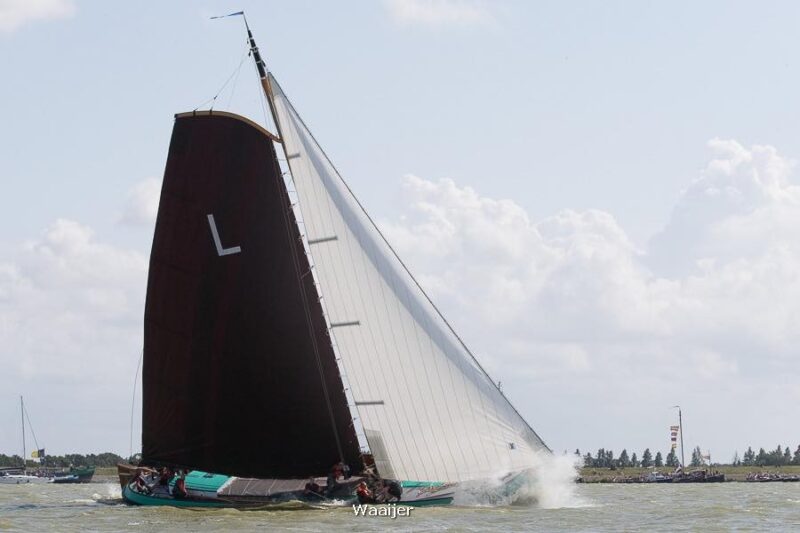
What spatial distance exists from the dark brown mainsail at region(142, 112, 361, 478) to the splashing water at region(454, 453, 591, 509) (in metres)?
5.21

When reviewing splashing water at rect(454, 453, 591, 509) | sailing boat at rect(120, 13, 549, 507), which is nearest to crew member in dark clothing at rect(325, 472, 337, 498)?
sailing boat at rect(120, 13, 549, 507)

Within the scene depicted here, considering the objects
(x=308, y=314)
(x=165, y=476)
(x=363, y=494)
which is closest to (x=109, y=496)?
(x=165, y=476)

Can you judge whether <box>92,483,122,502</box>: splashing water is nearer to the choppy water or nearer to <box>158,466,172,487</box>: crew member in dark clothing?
the choppy water

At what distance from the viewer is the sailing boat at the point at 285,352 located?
48.7 meters

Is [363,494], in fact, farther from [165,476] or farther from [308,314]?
[165,476]

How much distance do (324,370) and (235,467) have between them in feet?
18.4

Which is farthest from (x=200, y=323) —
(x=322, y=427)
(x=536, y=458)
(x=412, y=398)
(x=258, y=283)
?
(x=536, y=458)

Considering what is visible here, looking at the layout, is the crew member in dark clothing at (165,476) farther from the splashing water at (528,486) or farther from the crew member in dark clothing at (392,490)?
the splashing water at (528,486)

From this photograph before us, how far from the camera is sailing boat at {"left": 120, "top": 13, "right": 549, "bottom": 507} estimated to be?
48.7m

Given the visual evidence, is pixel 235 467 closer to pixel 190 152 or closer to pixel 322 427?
pixel 322 427

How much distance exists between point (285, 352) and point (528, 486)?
10.5 metres

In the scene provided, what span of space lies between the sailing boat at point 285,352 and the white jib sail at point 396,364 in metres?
0.05

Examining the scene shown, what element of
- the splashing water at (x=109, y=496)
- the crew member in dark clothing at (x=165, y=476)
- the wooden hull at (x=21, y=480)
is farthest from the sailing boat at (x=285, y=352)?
the wooden hull at (x=21, y=480)

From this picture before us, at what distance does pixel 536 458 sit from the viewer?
49.8m
